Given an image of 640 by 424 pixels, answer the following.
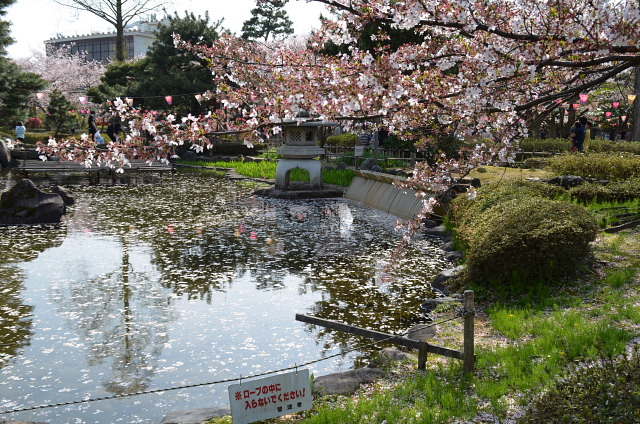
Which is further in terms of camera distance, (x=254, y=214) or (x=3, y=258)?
(x=254, y=214)

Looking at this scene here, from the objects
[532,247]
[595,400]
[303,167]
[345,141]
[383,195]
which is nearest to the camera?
[595,400]

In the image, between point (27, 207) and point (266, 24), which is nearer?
point (27, 207)

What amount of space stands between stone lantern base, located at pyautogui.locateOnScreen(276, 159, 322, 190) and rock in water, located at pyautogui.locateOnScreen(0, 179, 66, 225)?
8398 millimetres

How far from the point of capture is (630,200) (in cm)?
1336

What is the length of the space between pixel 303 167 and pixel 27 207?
9.72 meters

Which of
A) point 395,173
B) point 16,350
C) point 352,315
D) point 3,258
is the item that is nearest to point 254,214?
point 395,173

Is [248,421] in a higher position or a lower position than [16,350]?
higher

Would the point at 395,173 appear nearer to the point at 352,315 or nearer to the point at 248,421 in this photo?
the point at 352,315

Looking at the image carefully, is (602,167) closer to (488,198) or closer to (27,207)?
(488,198)

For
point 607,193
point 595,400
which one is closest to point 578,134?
point 607,193

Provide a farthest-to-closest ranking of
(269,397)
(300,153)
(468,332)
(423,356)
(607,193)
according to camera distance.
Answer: (300,153) < (607,193) < (423,356) < (468,332) < (269,397)

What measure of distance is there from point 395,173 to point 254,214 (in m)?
5.84

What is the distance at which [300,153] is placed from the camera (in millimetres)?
22328

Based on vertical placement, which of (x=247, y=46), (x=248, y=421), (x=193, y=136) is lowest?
(x=248, y=421)
